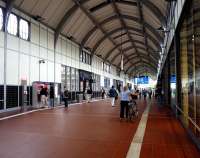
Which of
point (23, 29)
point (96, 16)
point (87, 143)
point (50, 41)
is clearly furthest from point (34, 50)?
point (87, 143)

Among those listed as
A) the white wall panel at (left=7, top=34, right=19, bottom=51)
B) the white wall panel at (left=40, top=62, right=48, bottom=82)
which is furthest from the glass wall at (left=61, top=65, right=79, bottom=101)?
the white wall panel at (left=7, top=34, right=19, bottom=51)

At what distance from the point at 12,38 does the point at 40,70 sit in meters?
4.91

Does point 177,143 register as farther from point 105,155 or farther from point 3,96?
point 3,96

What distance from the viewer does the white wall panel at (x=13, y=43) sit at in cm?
1988

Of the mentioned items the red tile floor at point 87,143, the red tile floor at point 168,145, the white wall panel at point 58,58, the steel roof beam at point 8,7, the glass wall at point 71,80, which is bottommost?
the red tile floor at point 168,145

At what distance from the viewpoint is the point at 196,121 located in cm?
798

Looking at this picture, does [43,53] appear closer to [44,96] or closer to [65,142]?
[44,96]

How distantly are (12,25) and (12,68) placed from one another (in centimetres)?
315

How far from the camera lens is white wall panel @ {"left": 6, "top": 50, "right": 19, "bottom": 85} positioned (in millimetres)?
19623

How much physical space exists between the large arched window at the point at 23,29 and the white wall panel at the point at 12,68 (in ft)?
6.31

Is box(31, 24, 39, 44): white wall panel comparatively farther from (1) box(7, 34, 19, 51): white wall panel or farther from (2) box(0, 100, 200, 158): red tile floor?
(2) box(0, 100, 200, 158): red tile floor

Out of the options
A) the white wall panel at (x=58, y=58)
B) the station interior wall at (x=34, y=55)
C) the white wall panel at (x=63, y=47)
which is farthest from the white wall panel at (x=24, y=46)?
the white wall panel at (x=63, y=47)

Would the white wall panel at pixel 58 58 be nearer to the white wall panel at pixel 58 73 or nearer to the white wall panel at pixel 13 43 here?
the white wall panel at pixel 58 73

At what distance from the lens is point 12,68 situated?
2012 cm
